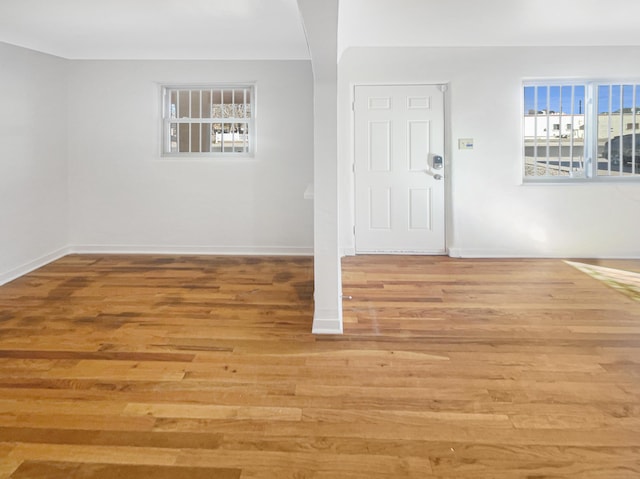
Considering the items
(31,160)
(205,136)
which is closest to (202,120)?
Result: (205,136)

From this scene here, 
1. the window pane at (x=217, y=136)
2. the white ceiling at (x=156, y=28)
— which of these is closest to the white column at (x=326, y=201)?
the white ceiling at (x=156, y=28)

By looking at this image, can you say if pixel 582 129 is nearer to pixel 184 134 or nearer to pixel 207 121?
pixel 207 121

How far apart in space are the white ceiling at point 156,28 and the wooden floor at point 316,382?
7.55ft

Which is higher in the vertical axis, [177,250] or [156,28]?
[156,28]

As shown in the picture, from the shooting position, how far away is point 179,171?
18.6ft

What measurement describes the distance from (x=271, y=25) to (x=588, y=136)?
376cm

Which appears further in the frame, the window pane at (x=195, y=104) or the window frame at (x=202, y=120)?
the window pane at (x=195, y=104)

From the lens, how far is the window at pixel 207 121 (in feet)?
18.7

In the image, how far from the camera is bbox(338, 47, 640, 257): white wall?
521cm

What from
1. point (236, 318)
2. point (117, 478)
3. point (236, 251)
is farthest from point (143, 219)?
point (117, 478)

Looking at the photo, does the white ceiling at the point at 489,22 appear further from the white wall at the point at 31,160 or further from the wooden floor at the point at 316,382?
the white wall at the point at 31,160

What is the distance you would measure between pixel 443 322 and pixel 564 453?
154cm

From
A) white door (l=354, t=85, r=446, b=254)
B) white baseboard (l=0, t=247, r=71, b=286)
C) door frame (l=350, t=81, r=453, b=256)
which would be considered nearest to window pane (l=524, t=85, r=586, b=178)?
door frame (l=350, t=81, r=453, b=256)

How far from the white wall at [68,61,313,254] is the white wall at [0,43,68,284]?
22cm
